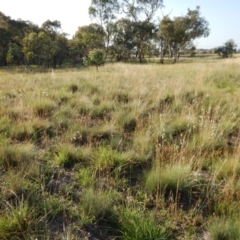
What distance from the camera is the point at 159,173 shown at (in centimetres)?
250

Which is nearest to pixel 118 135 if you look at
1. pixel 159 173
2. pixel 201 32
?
pixel 159 173

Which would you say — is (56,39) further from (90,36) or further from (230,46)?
(230,46)

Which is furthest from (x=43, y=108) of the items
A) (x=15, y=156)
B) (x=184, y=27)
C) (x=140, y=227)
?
(x=184, y=27)

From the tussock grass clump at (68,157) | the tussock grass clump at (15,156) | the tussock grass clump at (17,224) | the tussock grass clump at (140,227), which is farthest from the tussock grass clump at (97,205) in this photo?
the tussock grass clump at (15,156)

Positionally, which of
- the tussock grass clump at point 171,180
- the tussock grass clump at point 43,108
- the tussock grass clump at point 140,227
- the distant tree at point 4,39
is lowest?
the tussock grass clump at point 140,227

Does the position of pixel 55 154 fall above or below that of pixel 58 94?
below

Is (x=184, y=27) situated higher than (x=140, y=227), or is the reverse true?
(x=184, y=27)

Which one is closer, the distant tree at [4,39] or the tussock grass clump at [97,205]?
the tussock grass clump at [97,205]

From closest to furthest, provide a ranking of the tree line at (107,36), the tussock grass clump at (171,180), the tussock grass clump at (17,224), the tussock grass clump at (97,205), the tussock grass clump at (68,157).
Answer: the tussock grass clump at (17,224) → the tussock grass clump at (97,205) → the tussock grass clump at (171,180) → the tussock grass clump at (68,157) → the tree line at (107,36)

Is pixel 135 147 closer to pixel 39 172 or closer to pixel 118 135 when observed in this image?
pixel 118 135

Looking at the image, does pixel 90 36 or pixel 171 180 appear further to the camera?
pixel 90 36

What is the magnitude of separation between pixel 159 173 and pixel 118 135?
4.75 feet

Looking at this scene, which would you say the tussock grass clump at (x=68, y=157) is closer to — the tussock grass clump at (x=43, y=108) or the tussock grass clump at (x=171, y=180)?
the tussock grass clump at (x=171, y=180)

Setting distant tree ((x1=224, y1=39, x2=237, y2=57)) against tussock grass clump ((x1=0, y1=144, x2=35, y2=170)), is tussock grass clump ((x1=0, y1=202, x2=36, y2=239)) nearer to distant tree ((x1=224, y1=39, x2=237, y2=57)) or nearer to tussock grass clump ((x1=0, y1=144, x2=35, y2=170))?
tussock grass clump ((x1=0, y1=144, x2=35, y2=170))
